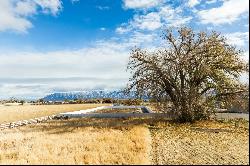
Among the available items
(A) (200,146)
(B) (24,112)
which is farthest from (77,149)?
(B) (24,112)

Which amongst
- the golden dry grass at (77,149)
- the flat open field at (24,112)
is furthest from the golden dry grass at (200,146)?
the flat open field at (24,112)

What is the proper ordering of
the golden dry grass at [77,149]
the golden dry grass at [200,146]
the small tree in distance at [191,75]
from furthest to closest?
1. the small tree in distance at [191,75]
2. the golden dry grass at [200,146]
3. the golden dry grass at [77,149]

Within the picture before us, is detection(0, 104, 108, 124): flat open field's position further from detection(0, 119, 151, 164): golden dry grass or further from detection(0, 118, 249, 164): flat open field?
detection(0, 118, 249, 164): flat open field

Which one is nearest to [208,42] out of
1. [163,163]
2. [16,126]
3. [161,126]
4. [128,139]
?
[161,126]

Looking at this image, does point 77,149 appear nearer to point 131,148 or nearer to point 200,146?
point 131,148

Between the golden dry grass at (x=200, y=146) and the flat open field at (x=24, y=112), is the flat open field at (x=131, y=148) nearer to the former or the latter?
the golden dry grass at (x=200, y=146)

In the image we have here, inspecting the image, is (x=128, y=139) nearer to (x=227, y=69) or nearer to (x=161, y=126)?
(x=161, y=126)

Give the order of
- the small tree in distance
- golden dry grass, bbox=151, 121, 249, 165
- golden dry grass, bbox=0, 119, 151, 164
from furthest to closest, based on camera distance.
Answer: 1. the small tree in distance
2. golden dry grass, bbox=151, 121, 249, 165
3. golden dry grass, bbox=0, 119, 151, 164

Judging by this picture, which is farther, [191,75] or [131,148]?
[191,75]

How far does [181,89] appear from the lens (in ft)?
118

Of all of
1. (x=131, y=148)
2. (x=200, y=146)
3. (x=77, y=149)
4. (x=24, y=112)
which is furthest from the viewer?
(x=24, y=112)

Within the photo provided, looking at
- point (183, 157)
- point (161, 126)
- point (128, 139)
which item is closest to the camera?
point (183, 157)

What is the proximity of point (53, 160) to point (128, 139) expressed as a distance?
7447 mm

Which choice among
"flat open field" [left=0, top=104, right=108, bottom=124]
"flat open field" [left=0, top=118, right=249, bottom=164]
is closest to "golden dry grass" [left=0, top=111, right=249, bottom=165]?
"flat open field" [left=0, top=118, right=249, bottom=164]
